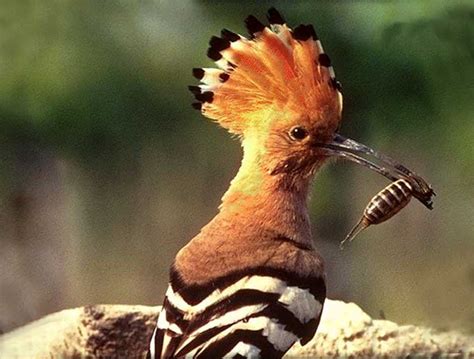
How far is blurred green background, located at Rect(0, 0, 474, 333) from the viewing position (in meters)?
4.40

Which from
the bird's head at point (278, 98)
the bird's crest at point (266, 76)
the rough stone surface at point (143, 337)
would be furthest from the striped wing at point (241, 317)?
the bird's crest at point (266, 76)

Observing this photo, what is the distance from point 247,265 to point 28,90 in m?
1.06

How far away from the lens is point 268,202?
4.33m

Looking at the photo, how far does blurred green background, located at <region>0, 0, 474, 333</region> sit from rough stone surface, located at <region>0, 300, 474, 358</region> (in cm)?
6

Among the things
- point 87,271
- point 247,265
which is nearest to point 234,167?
point 247,265

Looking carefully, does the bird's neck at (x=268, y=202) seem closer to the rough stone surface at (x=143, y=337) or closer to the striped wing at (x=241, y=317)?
the striped wing at (x=241, y=317)

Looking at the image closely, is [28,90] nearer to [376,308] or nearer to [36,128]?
[36,128]

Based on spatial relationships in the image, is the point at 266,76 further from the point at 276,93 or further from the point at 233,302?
the point at 233,302

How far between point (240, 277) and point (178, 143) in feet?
1.84

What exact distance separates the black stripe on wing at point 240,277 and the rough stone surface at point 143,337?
15 centimetres

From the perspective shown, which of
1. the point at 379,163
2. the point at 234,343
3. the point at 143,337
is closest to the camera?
the point at 234,343

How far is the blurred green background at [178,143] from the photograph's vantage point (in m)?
4.40

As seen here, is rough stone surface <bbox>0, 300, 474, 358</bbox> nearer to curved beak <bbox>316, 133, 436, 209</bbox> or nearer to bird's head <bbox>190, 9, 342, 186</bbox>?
curved beak <bbox>316, 133, 436, 209</bbox>

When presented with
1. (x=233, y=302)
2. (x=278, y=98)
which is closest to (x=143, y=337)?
(x=233, y=302)
